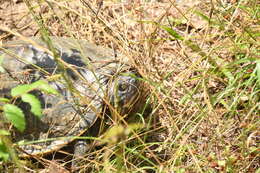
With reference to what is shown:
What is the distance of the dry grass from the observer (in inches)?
89.7

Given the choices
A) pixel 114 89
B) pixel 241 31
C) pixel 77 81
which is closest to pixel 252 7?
pixel 241 31

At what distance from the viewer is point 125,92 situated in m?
2.67

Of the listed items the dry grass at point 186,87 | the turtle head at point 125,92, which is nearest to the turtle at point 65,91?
the turtle head at point 125,92

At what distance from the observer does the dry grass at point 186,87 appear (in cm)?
228

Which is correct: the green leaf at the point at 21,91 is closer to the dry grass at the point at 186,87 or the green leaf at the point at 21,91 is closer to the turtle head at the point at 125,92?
the dry grass at the point at 186,87

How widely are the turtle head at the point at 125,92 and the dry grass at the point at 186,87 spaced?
99 mm

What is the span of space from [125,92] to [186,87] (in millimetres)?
534

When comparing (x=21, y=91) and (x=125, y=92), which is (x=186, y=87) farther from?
(x=21, y=91)

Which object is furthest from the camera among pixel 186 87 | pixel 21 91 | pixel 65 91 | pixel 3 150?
pixel 186 87

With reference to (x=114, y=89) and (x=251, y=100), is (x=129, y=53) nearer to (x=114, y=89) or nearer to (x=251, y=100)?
(x=114, y=89)

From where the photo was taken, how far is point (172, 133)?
2.47 meters

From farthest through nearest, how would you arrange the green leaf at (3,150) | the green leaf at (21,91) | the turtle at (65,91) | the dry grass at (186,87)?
the turtle at (65,91), the dry grass at (186,87), the green leaf at (3,150), the green leaf at (21,91)

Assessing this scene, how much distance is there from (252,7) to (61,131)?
159 cm

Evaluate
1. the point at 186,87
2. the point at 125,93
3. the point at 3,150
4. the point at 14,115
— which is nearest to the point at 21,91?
the point at 14,115
